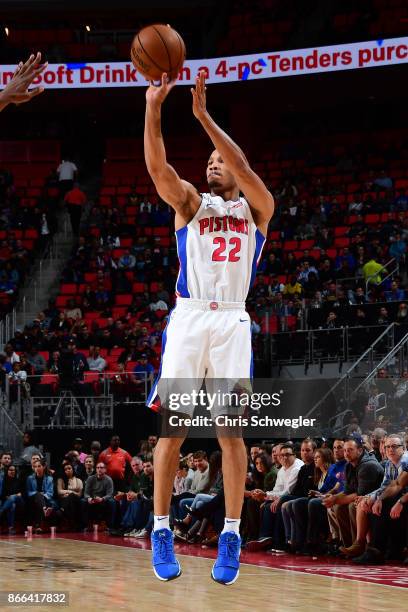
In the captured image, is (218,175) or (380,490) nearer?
(218,175)

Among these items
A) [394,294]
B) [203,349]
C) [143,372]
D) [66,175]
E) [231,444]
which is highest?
[66,175]

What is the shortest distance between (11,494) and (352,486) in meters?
5.93

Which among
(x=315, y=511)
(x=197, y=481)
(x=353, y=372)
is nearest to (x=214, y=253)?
(x=315, y=511)

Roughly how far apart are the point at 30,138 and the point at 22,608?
21.3 m

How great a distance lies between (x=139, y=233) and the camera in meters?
23.7

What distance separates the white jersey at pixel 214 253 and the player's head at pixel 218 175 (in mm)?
114

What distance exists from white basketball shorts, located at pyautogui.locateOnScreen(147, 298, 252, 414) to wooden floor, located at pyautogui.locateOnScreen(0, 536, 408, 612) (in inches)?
100

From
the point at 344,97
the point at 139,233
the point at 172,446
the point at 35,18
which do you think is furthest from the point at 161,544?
the point at 35,18

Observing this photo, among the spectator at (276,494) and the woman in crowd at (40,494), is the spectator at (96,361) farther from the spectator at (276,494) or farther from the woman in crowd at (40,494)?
the spectator at (276,494)

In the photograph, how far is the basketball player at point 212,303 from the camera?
20.1 feet

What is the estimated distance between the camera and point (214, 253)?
627 centimetres

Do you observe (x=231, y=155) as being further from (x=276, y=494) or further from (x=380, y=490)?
(x=276, y=494)

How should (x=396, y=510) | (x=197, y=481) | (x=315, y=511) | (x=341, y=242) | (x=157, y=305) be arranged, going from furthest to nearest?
(x=341, y=242) < (x=157, y=305) < (x=197, y=481) < (x=315, y=511) < (x=396, y=510)

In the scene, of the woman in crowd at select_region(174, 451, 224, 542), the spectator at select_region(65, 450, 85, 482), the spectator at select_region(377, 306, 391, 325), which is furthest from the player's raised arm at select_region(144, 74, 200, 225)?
the spectator at select_region(377, 306, 391, 325)
